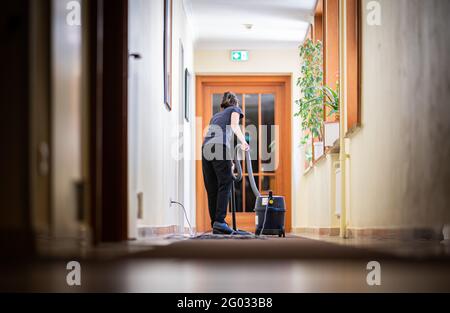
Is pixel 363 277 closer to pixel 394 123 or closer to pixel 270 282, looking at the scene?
pixel 270 282

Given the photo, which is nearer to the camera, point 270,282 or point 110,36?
point 270,282

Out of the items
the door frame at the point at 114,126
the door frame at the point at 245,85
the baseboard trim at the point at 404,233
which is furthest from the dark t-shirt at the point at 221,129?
the door frame at the point at 245,85

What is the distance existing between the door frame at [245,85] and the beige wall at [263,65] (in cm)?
12

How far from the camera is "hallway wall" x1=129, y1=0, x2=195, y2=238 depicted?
3.65 metres

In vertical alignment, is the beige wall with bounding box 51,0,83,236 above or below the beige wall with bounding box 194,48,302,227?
below

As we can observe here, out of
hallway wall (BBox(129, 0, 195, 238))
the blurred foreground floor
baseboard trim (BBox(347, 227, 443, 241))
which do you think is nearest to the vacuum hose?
hallway wall (BBox(129, 0, 195, 238))

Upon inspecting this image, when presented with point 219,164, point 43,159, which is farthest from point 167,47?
point 43,159

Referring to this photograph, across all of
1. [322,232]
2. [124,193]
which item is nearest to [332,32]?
[322,232]

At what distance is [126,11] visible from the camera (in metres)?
3.32

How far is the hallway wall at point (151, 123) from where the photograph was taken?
12.0ft

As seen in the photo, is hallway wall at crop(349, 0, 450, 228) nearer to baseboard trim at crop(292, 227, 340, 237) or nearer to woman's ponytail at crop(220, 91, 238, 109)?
baseboard trim at crop(292, 227, 340, 237)

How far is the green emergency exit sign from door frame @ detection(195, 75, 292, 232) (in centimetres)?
25

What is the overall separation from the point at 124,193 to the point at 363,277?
1727mm

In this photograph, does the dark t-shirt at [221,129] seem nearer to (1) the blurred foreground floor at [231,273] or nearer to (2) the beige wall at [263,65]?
(1) the blurred foreground floor at [231,273]
